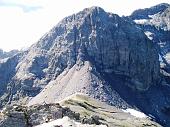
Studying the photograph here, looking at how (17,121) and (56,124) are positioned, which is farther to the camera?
(17,121)

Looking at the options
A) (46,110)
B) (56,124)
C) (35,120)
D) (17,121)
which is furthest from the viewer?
(46,110)

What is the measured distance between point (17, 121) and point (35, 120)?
18.1 ft

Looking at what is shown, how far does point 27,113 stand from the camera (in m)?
50.2

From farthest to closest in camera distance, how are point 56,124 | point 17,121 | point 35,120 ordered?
1. point 35,120
2. point 17,121
3. point 56,124

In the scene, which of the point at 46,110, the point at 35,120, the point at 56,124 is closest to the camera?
the point at 56,124

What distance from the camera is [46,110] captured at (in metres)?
56.0

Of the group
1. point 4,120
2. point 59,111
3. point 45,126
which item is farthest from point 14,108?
point 45,126

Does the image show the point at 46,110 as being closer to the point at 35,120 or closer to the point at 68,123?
the point at 35,120

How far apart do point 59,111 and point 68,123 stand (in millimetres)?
20562

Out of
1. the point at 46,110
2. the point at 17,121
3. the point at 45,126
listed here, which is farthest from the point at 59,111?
the point at 45,126

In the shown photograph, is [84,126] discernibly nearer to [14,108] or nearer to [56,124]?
[56,124]

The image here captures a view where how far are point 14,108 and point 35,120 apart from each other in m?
2.35

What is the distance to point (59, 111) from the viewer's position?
58.1m

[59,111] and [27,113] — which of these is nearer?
[27,113]
